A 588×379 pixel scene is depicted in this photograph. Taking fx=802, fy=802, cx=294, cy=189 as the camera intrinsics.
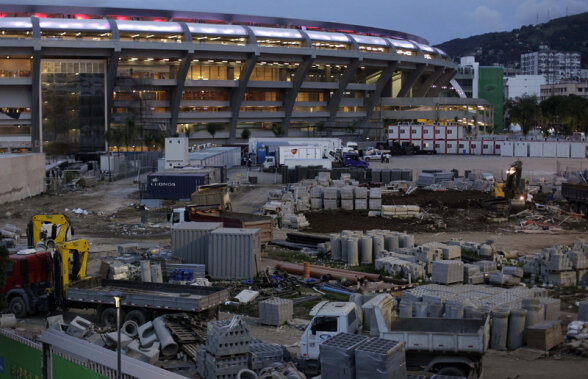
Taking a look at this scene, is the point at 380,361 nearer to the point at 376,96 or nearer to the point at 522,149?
the point at 522,149

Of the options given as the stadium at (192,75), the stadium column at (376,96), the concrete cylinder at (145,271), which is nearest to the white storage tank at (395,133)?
the stadium at (192,75)

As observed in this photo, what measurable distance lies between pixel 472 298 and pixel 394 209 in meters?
17.6

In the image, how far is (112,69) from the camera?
79.9 meters

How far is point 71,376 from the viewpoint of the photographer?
11.4 metres

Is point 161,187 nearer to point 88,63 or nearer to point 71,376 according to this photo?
point 71,376

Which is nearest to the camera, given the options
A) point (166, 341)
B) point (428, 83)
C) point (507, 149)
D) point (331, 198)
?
point (166, 341)

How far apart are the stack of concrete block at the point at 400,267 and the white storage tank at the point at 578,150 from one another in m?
54.8

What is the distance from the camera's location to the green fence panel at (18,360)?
12039mm

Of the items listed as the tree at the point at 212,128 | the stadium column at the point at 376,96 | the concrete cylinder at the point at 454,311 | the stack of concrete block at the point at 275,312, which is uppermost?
the stadium column at the point at 376,96

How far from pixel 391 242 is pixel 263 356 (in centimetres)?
1274

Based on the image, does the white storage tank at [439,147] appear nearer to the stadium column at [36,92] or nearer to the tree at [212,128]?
the tree at [212,128]

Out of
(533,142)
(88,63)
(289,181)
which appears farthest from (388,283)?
(88,63)

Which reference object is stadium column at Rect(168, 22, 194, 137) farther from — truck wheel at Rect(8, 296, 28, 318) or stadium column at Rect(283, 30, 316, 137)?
truck wheel at Rect(8, 296, 28, 318)

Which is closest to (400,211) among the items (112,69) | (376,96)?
(112,69)
